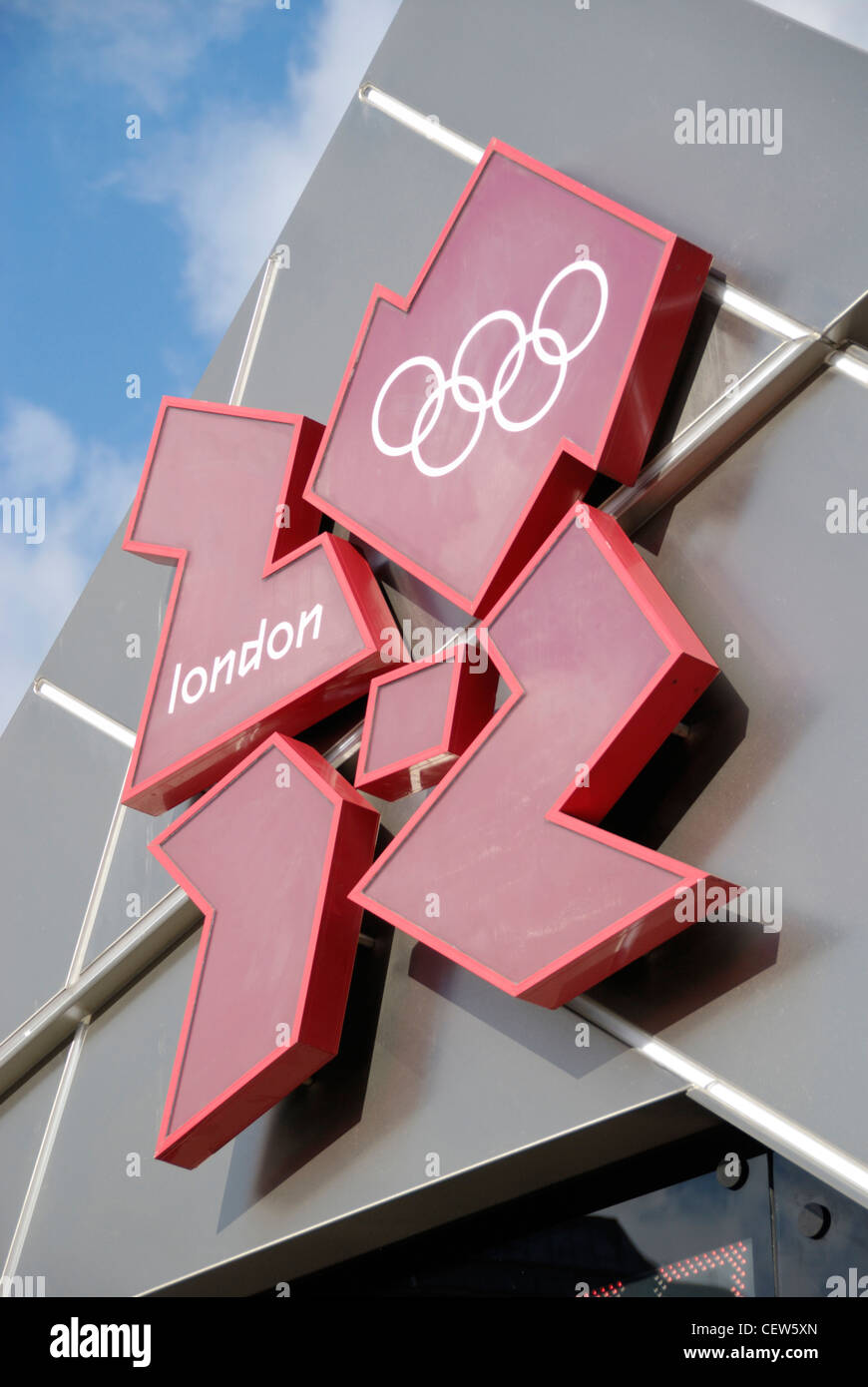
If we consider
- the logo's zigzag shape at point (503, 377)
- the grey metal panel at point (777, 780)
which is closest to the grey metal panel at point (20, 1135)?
the logo's zigzag shape at point (503, 377)

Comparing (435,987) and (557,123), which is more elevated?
(557,123)

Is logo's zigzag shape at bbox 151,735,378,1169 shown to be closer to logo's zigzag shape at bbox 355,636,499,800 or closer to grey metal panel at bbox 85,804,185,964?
logo's zigzag shape at bbox 355,636,499,800

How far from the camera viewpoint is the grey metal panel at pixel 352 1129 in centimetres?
362

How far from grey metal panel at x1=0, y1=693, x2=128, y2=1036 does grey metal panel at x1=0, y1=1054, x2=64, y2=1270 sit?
0.28 meters

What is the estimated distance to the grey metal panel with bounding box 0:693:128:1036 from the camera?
19.1 ft

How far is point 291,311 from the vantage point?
5918 millimetres

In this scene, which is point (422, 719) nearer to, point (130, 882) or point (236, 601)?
point (236, 601)

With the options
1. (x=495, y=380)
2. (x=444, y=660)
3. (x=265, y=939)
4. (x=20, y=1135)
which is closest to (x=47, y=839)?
(x=20, y=1135)

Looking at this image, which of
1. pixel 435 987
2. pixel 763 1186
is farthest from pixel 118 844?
pixel 763 1186

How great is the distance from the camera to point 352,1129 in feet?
13.5

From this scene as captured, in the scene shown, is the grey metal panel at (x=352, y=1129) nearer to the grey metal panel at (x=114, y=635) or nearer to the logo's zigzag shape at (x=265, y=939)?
the logo's zigzag shape at (x=265, y=939)

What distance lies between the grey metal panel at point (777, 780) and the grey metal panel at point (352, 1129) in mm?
268

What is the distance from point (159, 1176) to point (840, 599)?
3.02 metres
